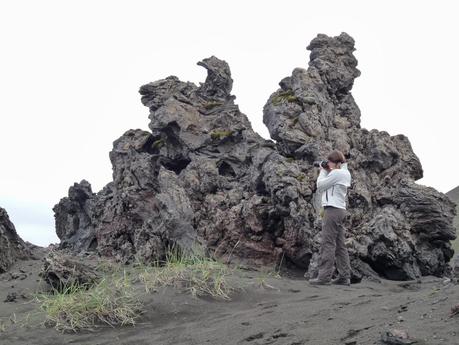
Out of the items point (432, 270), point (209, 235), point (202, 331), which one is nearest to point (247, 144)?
point (209, 235)

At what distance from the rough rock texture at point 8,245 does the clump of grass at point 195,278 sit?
657 centimetres

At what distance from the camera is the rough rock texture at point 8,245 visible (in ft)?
46.3

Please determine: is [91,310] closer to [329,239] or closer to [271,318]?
[271,318]

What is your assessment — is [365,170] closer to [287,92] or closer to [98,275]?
[287,92]

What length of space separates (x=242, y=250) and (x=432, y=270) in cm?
412

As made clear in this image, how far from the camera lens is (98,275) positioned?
9.66 m

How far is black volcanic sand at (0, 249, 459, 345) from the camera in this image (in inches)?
205

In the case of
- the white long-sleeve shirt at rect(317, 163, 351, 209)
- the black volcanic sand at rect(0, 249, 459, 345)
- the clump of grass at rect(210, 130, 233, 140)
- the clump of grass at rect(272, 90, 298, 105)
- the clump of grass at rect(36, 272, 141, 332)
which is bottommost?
the black volcanic sand at rect(0, 249, 459, 345)

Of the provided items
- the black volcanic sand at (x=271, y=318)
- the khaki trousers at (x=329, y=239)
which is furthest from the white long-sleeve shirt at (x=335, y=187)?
the black volcanic sand at (x=271, y=318)

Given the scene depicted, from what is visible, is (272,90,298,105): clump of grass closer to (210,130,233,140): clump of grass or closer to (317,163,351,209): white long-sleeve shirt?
(210,130,233,140): clump of grass

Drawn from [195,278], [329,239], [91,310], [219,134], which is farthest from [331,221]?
[219,134]

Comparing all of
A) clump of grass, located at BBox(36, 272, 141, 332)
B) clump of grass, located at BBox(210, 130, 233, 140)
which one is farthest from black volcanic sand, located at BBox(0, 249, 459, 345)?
clump of grass, located at BBox(210, 130, 233, 140)

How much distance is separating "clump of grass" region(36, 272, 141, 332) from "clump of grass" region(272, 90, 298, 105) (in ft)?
25.4

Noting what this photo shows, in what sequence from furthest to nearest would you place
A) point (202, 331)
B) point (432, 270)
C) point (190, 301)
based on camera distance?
point (432, 270)
point (190, 301)
point (202, 331)
